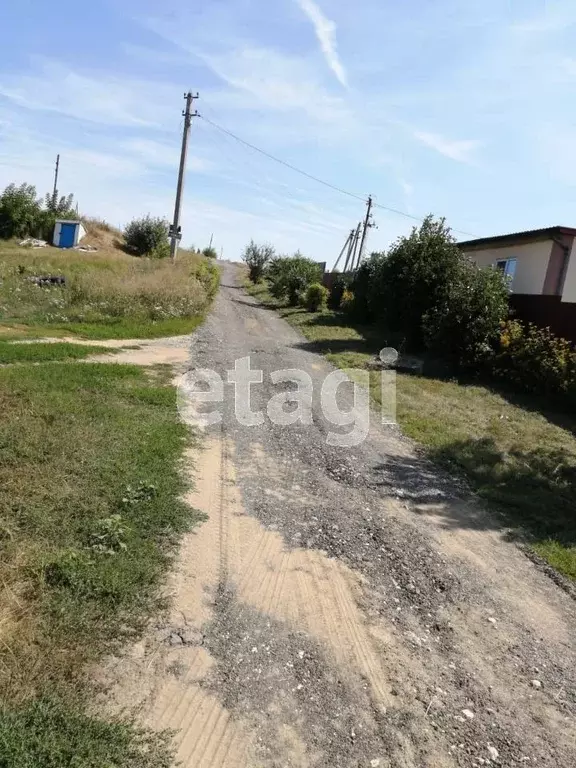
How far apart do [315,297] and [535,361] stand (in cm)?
1433

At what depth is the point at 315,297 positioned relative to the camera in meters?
25.2

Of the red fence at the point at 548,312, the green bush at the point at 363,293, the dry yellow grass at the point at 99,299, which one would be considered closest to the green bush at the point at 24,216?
the dry yellow grass at the point at 99,299

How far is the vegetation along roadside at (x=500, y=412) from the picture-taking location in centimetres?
606

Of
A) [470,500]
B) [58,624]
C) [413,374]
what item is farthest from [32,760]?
[413,374]

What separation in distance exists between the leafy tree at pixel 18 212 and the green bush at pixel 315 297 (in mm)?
22579

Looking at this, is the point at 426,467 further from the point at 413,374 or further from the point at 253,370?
the point at 413,374

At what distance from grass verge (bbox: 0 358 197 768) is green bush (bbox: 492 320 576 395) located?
7.95 meters

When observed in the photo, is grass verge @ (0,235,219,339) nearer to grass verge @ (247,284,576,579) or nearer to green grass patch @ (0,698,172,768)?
grass verge @ (247,284,576,579)

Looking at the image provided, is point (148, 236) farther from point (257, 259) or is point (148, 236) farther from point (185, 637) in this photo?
point (185, 637)

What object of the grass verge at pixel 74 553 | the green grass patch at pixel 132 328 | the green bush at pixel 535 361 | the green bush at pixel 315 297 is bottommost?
the grass verge at pixel 74 553

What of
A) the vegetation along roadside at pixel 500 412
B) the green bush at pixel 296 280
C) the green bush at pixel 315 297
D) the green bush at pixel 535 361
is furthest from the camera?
the green bush at pixel 296 280

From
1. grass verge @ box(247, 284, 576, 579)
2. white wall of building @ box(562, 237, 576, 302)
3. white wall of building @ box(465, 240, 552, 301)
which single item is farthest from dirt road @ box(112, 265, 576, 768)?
white wall of building @ box(465, 240, 552, 301)

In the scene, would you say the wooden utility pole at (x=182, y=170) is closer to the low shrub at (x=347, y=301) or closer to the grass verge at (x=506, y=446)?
the low shrub at (x=347, y=301)

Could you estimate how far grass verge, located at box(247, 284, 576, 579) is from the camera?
5708 mm
